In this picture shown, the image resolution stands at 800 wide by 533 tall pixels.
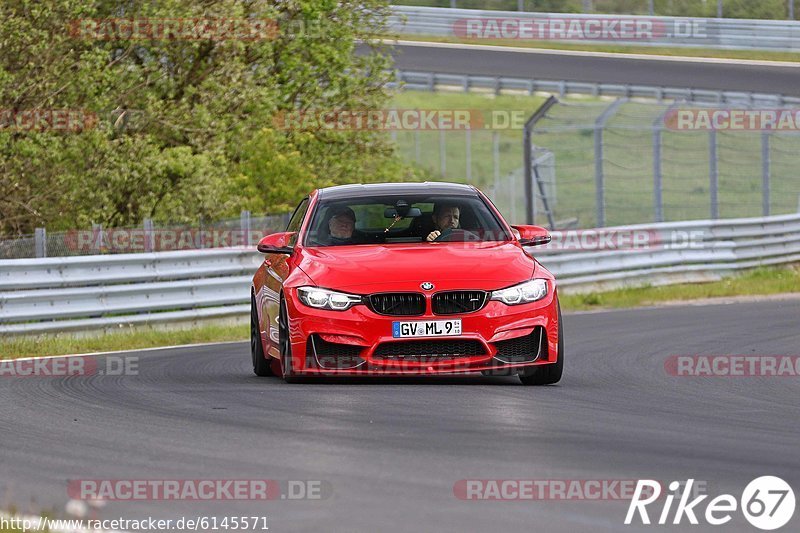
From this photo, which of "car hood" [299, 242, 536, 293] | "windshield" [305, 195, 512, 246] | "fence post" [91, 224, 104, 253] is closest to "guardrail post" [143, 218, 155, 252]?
"fence post" [91, 224, 104, 253]

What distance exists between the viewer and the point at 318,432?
334 inches

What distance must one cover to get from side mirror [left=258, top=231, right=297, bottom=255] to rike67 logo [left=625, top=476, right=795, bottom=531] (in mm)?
5280

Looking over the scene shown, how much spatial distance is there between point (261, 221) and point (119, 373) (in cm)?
923

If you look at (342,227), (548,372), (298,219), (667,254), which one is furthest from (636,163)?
(548,372)

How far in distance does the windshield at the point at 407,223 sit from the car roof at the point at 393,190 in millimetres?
73

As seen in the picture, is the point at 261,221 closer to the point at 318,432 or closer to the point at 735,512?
the point at 318,432

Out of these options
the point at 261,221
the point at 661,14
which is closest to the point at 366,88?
the point at 261,221

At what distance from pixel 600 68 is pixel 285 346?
1329 inches

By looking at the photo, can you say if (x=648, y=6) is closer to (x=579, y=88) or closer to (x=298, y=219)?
(x=579, y=88)

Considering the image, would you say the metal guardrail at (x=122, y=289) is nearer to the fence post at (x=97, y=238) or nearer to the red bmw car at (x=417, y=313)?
the fence post at (x=97, y=238)

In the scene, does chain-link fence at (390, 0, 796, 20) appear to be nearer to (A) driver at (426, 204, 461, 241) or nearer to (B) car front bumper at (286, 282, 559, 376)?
(A) driver at (426, 204, 461, 241)

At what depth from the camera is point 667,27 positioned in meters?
45.7

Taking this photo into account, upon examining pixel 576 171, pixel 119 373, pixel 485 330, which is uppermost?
pixel 485 330

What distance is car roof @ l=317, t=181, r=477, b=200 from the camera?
1212 centimetres
